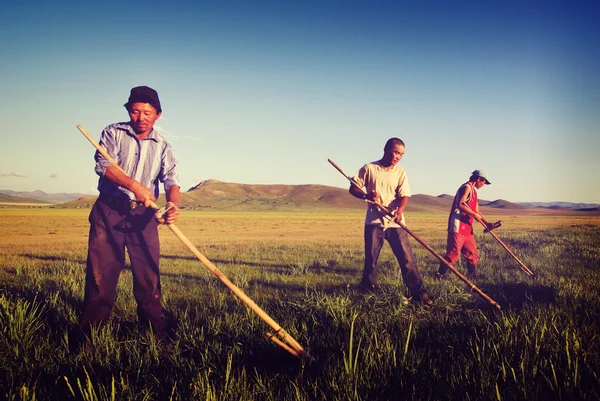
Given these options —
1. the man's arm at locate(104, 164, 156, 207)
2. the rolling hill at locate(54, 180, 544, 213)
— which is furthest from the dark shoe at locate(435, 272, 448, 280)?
the rolling hill at locate(54, 180, 544, 213)

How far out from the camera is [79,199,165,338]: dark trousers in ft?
11.2

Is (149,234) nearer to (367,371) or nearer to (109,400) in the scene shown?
(109,400)

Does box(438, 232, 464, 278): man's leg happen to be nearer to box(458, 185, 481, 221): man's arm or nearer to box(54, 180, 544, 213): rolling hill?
box(458, 185, 481, 221): man's arm

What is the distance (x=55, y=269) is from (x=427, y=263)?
9332 mm

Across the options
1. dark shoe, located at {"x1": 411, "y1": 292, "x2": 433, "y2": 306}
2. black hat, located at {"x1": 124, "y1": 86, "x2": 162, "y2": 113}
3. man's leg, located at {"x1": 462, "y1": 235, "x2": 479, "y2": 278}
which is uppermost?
black hat, located at {"x1": 124, "y1": 86, "x2": 162, "y2": 113}

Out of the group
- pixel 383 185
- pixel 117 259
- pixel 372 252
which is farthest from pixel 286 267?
pixel 117 259

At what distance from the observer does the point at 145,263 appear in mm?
3604

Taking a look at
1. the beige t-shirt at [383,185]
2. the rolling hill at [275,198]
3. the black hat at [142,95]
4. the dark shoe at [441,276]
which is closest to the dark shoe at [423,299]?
the beige t-shirt at [383,185]

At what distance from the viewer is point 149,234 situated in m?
3.58

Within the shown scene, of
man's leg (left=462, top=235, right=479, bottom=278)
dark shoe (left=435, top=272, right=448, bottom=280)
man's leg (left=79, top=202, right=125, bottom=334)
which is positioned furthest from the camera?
man's leg (left=462, top=235, right=479, bottom=278)

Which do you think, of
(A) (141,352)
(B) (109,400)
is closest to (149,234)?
(A) (141,352)

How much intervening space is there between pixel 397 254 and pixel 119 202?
416 centimetres

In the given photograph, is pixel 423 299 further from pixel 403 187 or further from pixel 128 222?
pixel 128 222

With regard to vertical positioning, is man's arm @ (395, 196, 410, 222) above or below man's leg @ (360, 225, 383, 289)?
above
